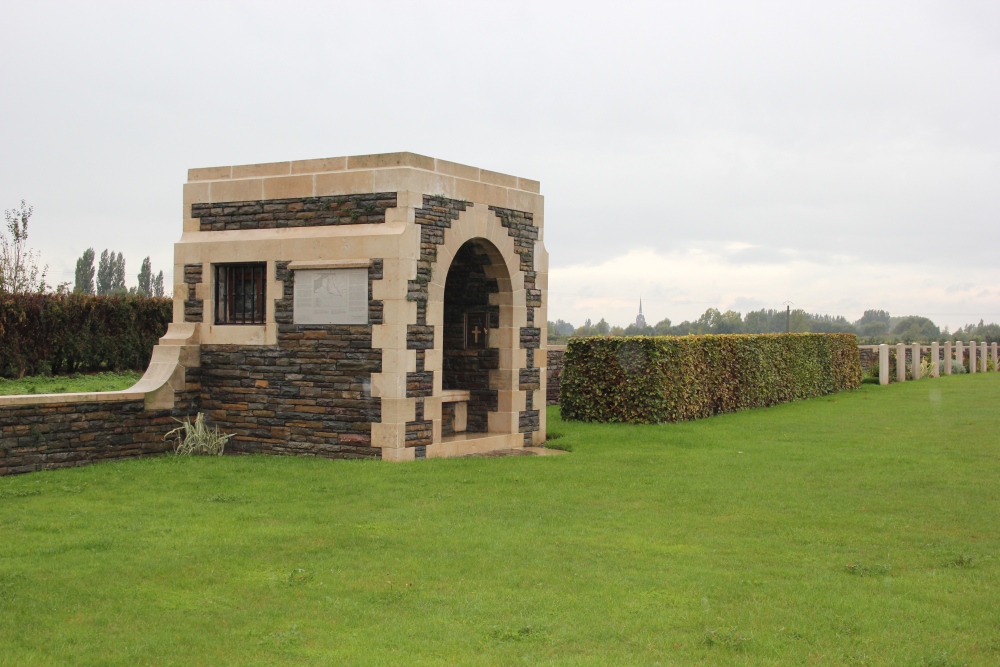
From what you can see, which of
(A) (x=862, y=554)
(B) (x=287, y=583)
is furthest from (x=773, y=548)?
(B) (x=287, y=583)

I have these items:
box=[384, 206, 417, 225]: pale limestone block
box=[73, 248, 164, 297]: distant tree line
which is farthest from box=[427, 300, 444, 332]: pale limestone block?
box=[73, 248, 164, 297]: distant tree line

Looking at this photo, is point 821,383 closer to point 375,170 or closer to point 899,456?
point 899,456

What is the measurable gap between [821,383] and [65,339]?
18965mm

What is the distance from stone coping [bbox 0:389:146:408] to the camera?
37.0ft

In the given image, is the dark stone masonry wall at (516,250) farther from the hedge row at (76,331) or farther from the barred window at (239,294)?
the hedge row at (76,331)

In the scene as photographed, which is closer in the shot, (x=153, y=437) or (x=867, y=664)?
(x=867, y=664)

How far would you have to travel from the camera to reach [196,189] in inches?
556

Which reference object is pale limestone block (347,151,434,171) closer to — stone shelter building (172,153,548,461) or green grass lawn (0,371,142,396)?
stone shelter building (172,153,548,461)

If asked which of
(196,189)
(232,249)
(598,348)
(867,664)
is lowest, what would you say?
(867,664)

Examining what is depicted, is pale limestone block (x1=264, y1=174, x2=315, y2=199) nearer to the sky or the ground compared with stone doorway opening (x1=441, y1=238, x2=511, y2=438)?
nearer to the sky

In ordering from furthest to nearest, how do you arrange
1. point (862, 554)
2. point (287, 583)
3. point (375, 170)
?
point (375, 170)
point (862, 554)
point (287, 583)

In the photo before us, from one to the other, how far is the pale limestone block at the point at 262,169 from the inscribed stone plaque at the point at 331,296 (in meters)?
1.52

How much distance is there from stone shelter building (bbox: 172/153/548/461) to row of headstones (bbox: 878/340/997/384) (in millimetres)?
19802

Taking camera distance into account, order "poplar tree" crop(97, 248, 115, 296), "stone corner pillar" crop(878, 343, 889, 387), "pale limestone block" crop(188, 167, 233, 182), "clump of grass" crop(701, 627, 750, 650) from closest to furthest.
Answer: "clump of grass" crop(701, 627, 750, 650), "pale limestone block" crop(188, 167, 233, 182), "stone corner pillar" crop(878, 343, 889, 387), "poplar tree" crop(97, 248, 115, 296)
